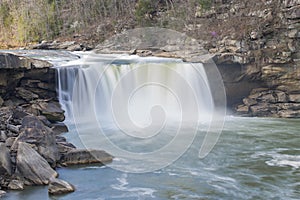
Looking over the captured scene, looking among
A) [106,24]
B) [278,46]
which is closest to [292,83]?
[278,46]

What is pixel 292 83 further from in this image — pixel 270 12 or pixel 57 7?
pixel 57 7

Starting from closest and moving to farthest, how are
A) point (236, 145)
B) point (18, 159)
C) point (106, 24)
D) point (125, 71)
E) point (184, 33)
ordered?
point (18, 159), point (236, 145), point (125, 71), point (184, 33), point (106, 24)

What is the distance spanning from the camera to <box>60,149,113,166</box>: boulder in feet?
27.9

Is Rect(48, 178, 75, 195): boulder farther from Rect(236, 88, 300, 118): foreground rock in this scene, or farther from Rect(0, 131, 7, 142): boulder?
Rect(236, 88, 300, 118): foreground rock

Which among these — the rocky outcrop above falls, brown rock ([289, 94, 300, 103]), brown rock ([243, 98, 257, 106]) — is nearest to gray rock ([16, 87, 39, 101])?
the rocky outcrop above falls

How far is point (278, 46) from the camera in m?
16.2

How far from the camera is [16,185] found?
23.0ft

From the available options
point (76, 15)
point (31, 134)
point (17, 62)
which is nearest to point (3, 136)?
point (31, 134)

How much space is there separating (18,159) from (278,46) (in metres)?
12.3

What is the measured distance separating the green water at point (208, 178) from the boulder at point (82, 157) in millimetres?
251

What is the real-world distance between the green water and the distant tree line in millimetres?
14815

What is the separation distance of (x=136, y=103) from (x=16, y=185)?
8630 mm

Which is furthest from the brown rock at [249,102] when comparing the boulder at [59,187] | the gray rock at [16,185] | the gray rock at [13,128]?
the gray rock at [16,185]

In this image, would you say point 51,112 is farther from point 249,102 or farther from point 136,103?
point 249,102
